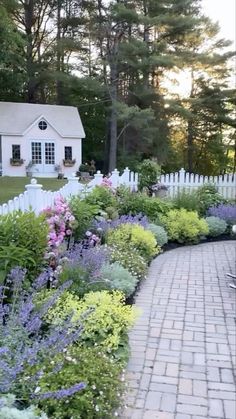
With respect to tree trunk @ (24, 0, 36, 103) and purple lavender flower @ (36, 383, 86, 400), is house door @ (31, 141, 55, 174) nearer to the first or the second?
tree trunk @ (24, 0, 36, 103)

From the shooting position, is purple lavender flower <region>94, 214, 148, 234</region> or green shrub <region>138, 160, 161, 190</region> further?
green shrub <region>138, 160, 161, 190</region>

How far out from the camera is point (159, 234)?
684 centimetres

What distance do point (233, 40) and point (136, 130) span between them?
730 cm

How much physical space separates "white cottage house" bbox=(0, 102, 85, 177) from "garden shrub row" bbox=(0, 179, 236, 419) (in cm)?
1588

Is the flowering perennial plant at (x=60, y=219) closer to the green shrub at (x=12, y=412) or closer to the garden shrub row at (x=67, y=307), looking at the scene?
the garden shrub row at (x=67, y=307)

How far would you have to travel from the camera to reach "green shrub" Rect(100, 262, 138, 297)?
12.7ft

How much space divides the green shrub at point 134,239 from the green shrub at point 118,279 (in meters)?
1.11

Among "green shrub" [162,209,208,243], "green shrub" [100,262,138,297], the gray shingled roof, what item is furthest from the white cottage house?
"green shrub" [100,262,138,297]

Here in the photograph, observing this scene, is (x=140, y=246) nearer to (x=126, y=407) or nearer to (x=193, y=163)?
(x=126, y=407)

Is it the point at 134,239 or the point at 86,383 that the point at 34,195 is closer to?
the point at 134,239

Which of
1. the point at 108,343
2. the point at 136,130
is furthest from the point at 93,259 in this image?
the point at 136,130

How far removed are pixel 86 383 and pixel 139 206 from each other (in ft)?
19.0

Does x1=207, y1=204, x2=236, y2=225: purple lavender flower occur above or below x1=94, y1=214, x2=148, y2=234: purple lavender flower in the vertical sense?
below

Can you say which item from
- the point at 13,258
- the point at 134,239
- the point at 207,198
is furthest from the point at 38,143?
the point at 13,258
